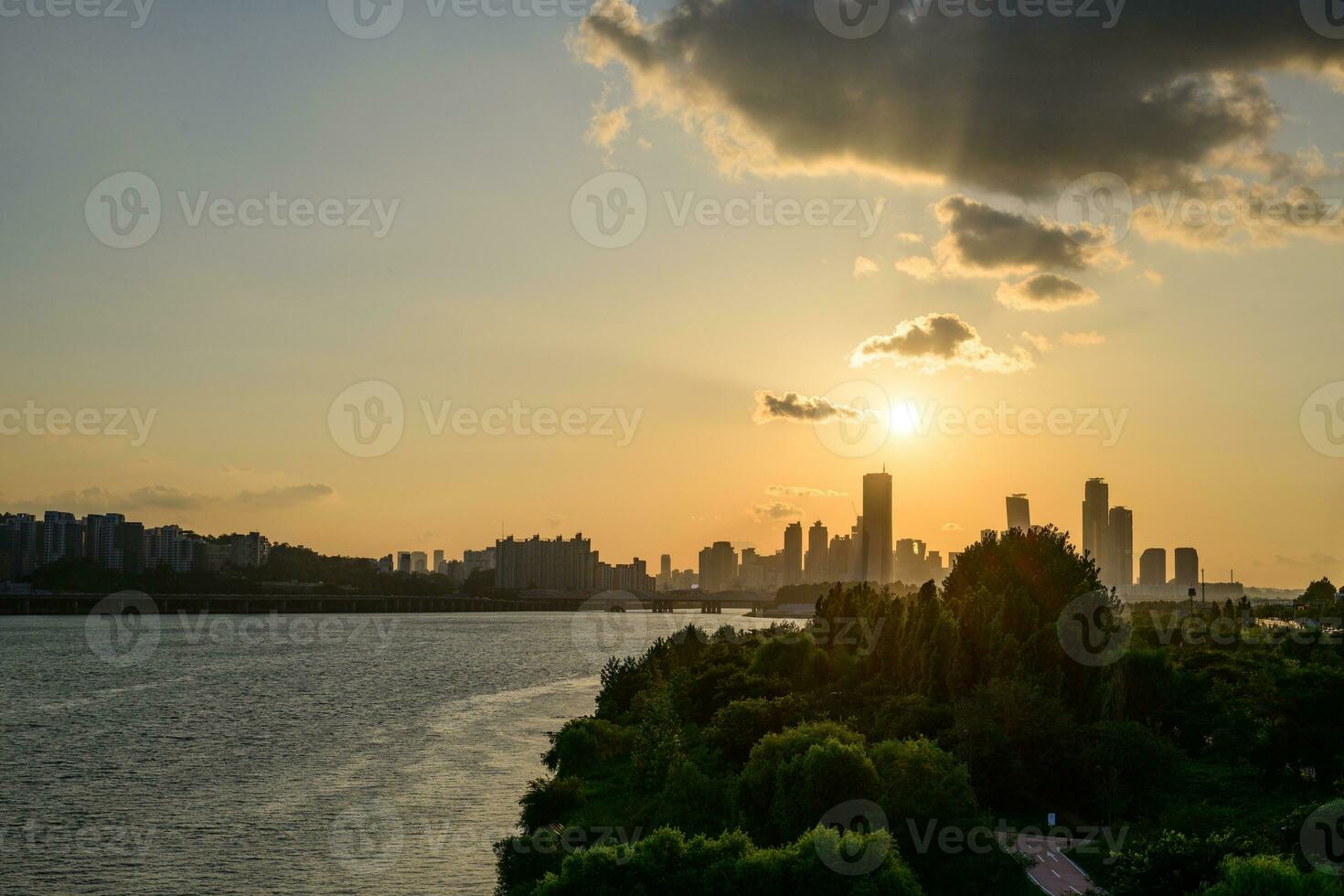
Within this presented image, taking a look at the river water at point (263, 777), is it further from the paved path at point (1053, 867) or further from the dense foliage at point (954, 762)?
the paved path at point (1053, 867)

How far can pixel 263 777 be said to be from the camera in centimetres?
7488

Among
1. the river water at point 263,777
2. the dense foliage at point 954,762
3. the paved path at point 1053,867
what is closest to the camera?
the dense foliage at point 954,762

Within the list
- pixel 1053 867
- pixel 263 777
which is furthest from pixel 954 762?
pixel 263 777

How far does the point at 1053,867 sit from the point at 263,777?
52.4 m

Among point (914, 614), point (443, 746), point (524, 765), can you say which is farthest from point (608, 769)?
point (914, 614)

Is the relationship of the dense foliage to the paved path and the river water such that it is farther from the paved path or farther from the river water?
the river water

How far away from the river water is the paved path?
23703 millimetres

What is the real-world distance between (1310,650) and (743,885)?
81.7m

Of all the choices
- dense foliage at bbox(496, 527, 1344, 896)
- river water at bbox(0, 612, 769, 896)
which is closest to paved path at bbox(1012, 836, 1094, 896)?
dense foliage at bbox(496, 527, 1344, 896)

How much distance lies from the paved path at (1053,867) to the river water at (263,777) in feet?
77.8

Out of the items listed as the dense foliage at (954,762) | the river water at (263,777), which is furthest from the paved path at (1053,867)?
the river water at (263,777)

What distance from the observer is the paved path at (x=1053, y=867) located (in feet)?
→ 135

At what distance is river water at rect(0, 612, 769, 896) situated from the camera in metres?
52.9

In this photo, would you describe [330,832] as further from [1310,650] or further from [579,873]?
[1310,650]
